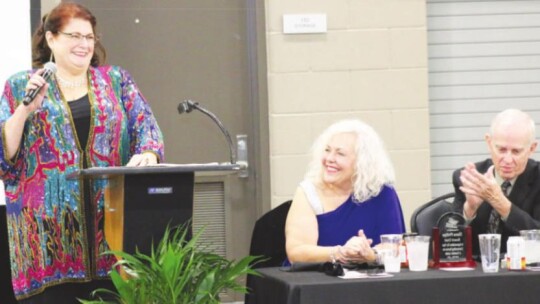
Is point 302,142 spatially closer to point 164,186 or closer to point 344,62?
point 344,62

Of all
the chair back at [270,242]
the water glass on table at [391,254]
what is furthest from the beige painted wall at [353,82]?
the water glass on table at [391,254]

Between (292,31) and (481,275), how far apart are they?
2673 mm

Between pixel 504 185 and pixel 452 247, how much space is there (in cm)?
66

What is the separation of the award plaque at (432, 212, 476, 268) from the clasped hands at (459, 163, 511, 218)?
0.33 m

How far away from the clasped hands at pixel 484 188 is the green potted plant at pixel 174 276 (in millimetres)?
834

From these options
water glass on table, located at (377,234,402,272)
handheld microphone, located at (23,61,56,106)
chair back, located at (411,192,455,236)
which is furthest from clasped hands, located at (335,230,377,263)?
handheld microphone, located at (23,61,56,106)

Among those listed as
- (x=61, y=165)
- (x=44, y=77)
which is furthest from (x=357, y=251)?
(x=44, y=77)

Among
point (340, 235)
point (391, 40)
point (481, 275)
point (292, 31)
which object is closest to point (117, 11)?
point (292, 31)

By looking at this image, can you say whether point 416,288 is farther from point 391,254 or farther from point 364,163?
point 364,163

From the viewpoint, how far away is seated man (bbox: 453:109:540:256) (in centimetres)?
347

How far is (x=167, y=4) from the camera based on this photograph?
17.7 ft

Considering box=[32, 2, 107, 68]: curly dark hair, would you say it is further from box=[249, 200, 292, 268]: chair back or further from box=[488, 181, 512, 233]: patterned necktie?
box=[488, 181, 512, 233]: patterned necktie

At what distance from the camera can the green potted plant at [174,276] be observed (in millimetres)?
2938

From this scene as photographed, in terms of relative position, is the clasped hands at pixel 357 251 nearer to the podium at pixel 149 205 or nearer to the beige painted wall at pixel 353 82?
the podium at pixel 149 205
